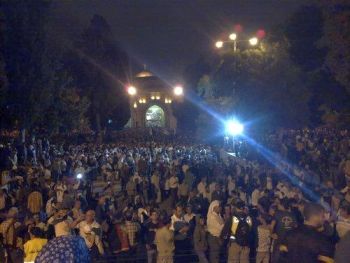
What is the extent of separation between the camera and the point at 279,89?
107 ft

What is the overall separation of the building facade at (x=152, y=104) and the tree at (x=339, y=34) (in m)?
84.2

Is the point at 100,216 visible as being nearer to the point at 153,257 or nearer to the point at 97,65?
the point at 153,257

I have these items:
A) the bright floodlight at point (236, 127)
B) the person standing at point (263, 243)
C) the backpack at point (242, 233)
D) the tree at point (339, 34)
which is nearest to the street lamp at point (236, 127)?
the bright floodlight at point (236, 127)

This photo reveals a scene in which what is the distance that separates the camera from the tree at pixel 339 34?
2238 centimetres

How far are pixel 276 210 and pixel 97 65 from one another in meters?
46.1

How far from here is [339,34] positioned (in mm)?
22609

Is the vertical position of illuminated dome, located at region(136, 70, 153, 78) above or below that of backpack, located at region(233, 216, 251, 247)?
above

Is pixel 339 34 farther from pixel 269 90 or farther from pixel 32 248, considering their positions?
pixel 32 248

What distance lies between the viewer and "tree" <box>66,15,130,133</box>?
5370cm

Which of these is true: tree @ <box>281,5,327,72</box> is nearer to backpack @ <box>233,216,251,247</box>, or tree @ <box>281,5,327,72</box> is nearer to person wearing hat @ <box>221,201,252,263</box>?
person wearing hat @ <box>221,201,252,263</box>

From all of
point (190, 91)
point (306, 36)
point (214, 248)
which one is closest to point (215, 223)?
point (214, 248)

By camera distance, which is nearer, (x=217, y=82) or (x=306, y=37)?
(x=306, y=37)

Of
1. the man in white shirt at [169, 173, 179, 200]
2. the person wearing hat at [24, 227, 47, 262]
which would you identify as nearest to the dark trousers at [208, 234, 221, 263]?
the person wearing hat at [24, 227, 47, 262]

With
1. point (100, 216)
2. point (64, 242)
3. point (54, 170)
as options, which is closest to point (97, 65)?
point (54, 170)
